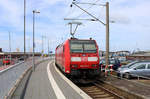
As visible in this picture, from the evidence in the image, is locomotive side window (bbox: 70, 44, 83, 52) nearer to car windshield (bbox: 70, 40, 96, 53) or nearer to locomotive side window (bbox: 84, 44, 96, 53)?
car windshield (bbox: 70, 40, 96, 53)

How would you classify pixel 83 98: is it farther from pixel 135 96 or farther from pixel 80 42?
pixel 80 42

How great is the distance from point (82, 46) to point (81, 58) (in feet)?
3.16

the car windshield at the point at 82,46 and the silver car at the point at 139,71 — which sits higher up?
the car windshield at the point at 82,46

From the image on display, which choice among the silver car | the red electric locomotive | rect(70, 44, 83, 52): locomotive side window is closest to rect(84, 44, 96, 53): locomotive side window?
the red electric locomotive

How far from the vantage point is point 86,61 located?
1378 centimetres

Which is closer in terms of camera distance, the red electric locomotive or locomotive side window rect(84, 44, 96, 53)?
the red electric locomotive

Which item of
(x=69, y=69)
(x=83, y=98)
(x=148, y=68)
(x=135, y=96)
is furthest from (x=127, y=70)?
(x=83, y=98)

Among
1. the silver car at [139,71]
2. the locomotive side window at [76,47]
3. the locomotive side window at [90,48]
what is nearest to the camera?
the locomotive side window at [76,47]

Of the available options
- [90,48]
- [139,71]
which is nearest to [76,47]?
[90,48]

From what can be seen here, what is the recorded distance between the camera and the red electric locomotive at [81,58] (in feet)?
44.6

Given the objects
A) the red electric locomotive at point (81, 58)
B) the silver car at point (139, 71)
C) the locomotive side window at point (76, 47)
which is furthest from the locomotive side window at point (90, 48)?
the silver car at point (139, 71)

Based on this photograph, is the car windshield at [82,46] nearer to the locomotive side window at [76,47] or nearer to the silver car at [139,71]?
the locomotive side window at [76,47]

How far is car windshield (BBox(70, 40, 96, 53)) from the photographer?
1408 centimetres

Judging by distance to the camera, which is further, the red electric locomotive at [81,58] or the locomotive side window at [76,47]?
the locomotive side window at [76,47]
